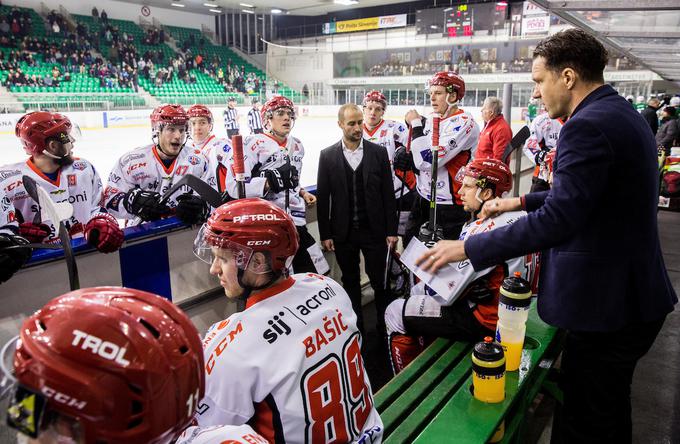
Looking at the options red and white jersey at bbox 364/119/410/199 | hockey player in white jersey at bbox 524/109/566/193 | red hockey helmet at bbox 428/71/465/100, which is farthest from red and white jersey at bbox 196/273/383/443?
hockey player in white jersey at bbox 524/109/566/193

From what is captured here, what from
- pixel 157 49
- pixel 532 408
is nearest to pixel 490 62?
pixel 157 49

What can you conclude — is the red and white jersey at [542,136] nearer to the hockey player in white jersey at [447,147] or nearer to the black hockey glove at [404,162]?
the hockey player in white jersey at [447,147]

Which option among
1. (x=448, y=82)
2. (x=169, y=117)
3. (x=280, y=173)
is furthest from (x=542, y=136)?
(x=169, y=117)

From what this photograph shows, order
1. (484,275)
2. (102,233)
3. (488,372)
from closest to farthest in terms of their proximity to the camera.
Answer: (488,372), (102,233), (484,275)

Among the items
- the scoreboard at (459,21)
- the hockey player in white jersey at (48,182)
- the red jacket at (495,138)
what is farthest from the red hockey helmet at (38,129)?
the scoreboard at (459,21)

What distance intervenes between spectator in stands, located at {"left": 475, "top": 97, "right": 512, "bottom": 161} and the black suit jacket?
1808 millimetres

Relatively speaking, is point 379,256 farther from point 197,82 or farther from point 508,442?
point 197,82

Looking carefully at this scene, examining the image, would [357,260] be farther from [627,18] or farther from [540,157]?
[540,157]

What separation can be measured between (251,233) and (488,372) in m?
1.10

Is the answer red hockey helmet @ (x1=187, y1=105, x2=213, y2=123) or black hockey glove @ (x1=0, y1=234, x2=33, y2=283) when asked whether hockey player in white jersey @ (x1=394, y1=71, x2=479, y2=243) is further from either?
black hockey glove @ (x1=0, y1=234, x2=33, y2=283)

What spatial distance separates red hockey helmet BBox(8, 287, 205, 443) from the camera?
686 mm

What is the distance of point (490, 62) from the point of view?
83.0 feet

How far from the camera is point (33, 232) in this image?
8.01 ft

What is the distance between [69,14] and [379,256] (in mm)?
25885
